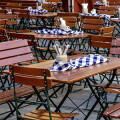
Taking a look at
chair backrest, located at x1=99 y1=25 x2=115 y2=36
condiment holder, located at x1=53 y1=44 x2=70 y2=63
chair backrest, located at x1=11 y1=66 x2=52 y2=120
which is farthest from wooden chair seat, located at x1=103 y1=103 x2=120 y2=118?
chair backrest, located at x1=99 y1=25 x2=115 y2=36

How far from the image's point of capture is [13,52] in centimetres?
546

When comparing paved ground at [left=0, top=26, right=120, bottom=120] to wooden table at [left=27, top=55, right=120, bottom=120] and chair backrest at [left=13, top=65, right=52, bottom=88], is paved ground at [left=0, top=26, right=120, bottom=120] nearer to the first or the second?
wooden table at [left=27, top=55, right=120, bottom=120]

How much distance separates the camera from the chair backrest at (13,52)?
529 cm

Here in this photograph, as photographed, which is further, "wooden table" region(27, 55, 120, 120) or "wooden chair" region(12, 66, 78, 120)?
"wooden table" region(27, 55, 120, 120)

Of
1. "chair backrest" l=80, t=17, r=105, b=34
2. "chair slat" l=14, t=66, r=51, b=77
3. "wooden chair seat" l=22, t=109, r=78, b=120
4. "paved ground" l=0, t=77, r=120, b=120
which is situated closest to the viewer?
"chair slat" l=14, t=66, r=51, b=77

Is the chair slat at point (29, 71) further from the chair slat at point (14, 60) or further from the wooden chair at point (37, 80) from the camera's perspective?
the chair slat at point (14, 60)

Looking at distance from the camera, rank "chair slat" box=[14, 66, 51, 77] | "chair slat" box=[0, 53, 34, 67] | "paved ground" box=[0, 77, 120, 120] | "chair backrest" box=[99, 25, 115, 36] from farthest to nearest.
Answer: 1. "chair backrest" box=[99, 25, 115, 36]
2. "paved ground" box=[0, 77, 120, 120]
3. "chair slat" box=[0, 53, 34, 67]
4. "chair slat" box=[14, 66, 51, 77]

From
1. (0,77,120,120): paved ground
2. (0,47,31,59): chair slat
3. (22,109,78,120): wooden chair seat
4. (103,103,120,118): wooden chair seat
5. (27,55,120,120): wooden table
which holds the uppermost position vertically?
(0,47,31,59): chair slat

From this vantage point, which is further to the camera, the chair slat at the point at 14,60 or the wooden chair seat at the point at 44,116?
the chair slat at the point at 14,60

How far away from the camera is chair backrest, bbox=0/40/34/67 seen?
5.29m

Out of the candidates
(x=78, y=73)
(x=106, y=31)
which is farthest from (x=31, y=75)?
(x=106, y=31)

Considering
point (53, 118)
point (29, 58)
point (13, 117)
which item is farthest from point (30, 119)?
point (29, 58)

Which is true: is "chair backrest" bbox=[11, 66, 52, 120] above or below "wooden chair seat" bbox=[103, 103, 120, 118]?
above

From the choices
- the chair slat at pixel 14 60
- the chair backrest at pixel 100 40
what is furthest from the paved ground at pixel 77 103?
the chair backrest at pixel 100 40
